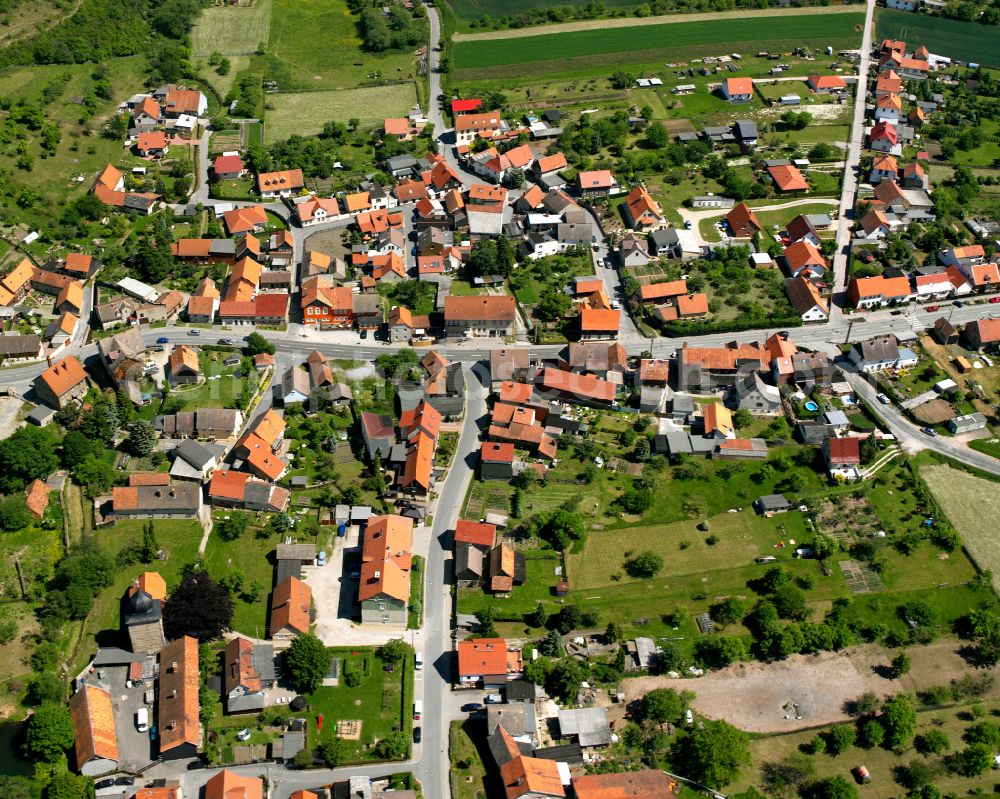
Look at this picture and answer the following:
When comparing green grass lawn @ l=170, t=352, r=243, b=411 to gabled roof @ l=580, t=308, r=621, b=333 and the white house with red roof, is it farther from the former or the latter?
the white house with red roof

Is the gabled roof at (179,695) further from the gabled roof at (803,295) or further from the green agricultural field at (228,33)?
the green agricultural field at (228,33)

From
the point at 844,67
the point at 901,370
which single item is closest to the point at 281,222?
the point at 901,370

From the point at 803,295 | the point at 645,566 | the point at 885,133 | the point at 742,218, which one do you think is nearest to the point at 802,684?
the point at 645,566

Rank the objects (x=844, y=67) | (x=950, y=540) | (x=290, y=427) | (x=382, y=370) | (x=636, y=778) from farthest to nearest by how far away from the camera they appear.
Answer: (x=844, y=67)
(x=382, y=370)
(x=290, y=427)
(x=950, y=540)
(x=636, y=778)

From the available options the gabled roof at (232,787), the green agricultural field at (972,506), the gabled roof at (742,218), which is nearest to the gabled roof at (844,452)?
the green agricultural field at (972,506)

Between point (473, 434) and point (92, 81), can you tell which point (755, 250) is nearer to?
point (473, 434)
